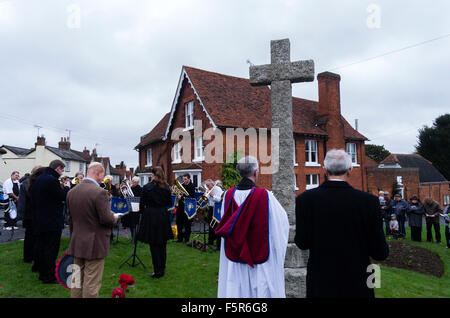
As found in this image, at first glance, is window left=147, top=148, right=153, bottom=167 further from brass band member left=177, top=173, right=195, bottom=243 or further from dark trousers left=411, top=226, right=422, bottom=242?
dark trousers left=411, top=226, right=422, bottom=242

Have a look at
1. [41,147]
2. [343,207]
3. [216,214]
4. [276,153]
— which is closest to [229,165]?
[216,214]

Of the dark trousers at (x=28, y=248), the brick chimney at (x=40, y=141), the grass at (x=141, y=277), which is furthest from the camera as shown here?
the brick chimney at (x=40, y=141)

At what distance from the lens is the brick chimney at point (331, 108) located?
23.4 metres

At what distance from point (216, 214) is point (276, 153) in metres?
3.20

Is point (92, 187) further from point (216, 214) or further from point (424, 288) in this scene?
point (424, 288)

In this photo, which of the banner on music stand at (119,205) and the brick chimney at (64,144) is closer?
the banner on music stand at (119,205)

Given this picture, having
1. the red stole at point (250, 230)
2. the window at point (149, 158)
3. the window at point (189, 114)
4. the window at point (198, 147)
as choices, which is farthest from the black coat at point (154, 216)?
the window at point (149, 158)

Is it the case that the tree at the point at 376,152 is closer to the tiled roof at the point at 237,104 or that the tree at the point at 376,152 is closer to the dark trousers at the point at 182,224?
the tiled roof at the point at 237,104

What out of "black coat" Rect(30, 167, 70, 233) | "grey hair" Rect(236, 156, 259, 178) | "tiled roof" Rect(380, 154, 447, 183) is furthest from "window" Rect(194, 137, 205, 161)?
"tiled roof" Rect(380, 154, 447, 183)

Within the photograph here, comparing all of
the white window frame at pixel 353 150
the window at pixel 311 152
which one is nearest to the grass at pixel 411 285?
the window at pixel 311 152

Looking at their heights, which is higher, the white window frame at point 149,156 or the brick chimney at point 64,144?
the brick chimney at point 64,144

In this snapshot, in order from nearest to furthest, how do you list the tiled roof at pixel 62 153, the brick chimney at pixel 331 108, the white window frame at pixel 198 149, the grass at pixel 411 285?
the grass at pixel 411 285
the white window frame at pixel 198 149
the brick chimney at pixel 331 108
the tiled roof at pixel 62 153

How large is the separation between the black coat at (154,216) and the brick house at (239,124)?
463 inches

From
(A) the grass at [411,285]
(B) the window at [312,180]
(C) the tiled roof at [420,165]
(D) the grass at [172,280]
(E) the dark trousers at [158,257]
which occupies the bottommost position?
(A) the grass at [411,285]
